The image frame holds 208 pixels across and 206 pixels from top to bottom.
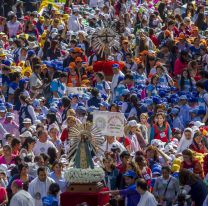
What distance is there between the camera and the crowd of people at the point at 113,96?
2623 cm

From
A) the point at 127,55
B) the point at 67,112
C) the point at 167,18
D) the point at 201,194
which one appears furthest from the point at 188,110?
the point at 167,18

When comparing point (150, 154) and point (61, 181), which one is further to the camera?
point (150, 154)

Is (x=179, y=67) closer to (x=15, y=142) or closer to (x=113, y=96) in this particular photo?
(x=113, y=96)

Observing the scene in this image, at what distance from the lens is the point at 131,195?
25.2 m

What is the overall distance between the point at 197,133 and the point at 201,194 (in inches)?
188

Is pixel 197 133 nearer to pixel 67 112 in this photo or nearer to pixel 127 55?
pixel 67 112

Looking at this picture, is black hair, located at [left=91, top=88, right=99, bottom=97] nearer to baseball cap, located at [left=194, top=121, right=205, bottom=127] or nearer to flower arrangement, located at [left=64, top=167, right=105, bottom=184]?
baseball cap, located at [left=194, top=121, right=205, bottom=127]

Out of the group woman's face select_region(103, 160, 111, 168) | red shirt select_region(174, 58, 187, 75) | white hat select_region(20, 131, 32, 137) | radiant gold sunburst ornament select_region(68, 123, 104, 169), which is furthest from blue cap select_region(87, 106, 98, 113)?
radiant gold sunburst ornament select_region(68, 123, 104, 169)

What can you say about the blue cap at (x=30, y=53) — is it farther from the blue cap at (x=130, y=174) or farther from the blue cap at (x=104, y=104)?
the blue cap at (x=130, y=174)

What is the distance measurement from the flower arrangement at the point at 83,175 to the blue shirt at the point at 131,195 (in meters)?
0.56

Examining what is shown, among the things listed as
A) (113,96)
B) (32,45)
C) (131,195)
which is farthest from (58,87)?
(131,195)

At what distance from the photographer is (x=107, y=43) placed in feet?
128

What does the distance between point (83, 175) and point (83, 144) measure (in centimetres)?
56

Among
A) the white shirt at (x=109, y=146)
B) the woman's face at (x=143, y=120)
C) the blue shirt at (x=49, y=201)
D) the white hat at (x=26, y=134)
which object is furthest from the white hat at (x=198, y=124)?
the blue shirt at (x=49, y=201)
